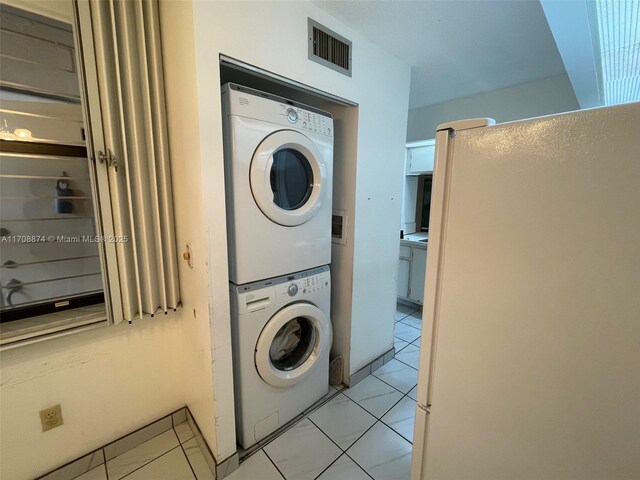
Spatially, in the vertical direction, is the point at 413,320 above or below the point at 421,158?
below

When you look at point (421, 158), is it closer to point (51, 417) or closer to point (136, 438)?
point (136, 438)

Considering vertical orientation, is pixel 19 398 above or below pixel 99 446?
above

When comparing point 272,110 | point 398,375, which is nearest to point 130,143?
point 272,110

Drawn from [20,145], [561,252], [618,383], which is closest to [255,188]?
[20,145]

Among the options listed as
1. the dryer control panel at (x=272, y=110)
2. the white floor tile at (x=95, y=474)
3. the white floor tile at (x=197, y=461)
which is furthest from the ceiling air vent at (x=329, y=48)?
the white floor tile at (x=95, y=474)

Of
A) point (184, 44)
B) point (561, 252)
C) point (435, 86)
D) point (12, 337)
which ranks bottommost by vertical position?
point (12, 337)

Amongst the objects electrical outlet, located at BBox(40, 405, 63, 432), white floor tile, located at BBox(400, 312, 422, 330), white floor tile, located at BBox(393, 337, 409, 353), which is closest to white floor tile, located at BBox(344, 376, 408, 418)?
white floor tile, located at BBox(393, 337, 409, 353)

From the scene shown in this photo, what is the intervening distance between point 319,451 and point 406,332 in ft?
5.33

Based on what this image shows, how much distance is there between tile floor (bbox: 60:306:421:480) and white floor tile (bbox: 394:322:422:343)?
33.8 inches

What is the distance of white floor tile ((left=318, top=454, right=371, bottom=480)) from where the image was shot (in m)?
1.37

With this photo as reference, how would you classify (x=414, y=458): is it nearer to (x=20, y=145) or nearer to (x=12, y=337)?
(x=12, y=337)

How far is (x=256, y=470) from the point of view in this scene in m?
1.40

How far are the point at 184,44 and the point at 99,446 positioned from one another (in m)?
1.99

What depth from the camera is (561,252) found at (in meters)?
0.55
